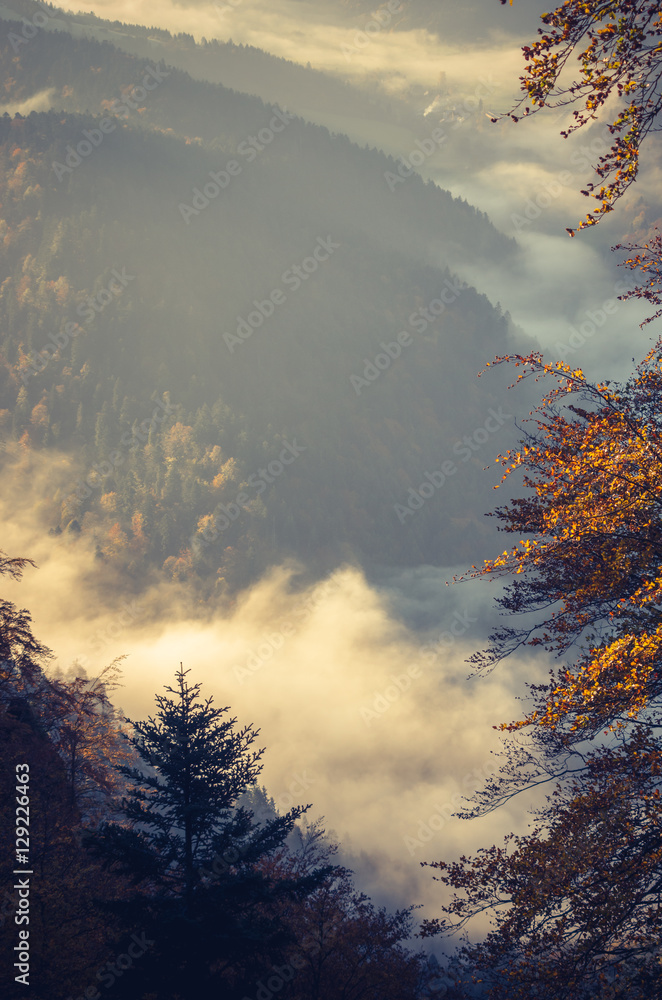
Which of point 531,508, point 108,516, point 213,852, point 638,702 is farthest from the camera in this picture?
point 108,516

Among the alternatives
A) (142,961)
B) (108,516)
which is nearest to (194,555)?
(108,516)

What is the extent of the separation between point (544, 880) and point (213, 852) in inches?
285

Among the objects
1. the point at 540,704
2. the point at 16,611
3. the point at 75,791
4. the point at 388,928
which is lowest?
the point at 388,928

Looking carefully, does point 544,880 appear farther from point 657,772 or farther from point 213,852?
point 213,852

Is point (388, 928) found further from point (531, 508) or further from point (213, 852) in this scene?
point (531, 508)

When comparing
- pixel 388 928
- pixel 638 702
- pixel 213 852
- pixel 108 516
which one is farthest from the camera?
pixel 108 516

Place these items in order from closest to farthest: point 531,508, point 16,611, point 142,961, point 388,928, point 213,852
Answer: point 531,508, point 142,961, point 213,852, point 16,611, point 388,928

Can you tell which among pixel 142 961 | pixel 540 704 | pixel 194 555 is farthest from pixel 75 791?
pixel 194 555

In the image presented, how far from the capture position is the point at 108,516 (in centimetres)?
18988

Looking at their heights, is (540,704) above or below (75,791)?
below

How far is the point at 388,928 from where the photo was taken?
19.8 meters

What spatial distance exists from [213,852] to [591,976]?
736 cm

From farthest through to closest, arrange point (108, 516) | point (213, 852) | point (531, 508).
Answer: point (108, 516), point (213, 852), point (531, 508)

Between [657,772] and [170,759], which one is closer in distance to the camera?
[657,772]
